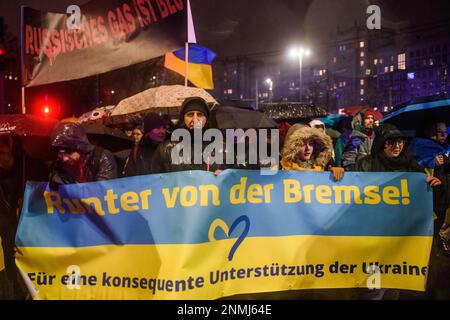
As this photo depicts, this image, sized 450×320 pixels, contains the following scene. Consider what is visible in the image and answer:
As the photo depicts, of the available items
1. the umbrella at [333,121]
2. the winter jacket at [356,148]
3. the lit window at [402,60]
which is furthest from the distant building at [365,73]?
the winter jacket at [356,148]

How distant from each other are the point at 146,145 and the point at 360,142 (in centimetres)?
326

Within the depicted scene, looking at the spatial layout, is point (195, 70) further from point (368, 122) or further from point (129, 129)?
point (368, 122)

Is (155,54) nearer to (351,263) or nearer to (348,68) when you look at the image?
(351,263)

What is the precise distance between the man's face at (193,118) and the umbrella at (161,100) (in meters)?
2.96

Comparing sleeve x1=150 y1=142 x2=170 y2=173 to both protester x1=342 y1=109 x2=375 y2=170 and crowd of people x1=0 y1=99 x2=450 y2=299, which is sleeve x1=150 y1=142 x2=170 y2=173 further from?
protester x1=342 y1=109 x2=375 y2=170

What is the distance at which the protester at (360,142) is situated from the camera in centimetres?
683

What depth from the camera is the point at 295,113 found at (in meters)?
10.2

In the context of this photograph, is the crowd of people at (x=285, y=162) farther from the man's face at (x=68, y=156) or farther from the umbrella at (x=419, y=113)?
the umbrella at (x=419, y=113)

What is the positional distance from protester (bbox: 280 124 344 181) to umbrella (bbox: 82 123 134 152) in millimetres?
3085

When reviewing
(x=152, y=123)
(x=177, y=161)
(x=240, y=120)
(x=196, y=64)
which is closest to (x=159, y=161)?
(x=177, y=161)

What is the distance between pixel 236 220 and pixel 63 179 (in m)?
1.61

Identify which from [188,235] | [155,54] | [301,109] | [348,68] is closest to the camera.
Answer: [188,235]

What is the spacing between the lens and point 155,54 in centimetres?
548

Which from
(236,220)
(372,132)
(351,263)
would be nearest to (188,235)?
(236,220)
